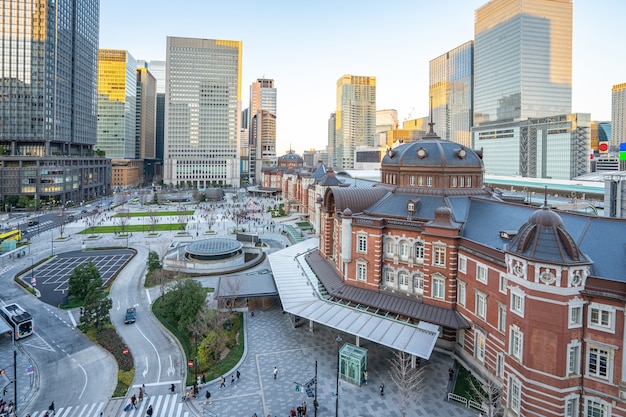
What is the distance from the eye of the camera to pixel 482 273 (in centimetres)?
3591

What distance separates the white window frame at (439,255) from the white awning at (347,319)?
661 centimetres

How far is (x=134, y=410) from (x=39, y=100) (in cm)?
13677

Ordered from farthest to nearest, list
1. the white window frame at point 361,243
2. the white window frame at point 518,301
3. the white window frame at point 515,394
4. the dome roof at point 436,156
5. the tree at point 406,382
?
1. the dome roof at point 436,156
2. the white window frame at point 361,243
3. the tree at point 406,382
4. the white window frame at point 515,394
5. the white window frame at point 518,301

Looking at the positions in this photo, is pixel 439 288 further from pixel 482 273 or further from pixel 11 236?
pixel 11 236

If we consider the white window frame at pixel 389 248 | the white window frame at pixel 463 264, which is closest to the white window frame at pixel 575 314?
the white window frame at pixel 463 264

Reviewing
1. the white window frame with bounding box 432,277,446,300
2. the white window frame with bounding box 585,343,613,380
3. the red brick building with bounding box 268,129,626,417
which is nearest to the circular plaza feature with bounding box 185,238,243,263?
the red brick building with bounding box 268,129,626,417

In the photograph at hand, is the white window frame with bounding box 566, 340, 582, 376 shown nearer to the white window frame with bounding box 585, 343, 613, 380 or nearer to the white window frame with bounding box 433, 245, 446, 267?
the white window frame with bounding box 585, 343, 613, 380

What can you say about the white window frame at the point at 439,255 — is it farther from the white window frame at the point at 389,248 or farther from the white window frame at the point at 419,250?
the white window frame at the point at 389,248

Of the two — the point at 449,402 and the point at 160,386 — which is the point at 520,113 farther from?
the point at 160,386

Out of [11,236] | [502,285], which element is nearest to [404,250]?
[502,285]

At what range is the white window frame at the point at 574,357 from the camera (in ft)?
86.9

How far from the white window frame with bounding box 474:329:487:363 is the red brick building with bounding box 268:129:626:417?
11cm

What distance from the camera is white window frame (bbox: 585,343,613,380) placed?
26078 millimetres

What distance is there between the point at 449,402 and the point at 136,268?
58.1 meters
